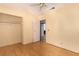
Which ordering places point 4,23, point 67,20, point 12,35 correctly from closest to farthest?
point 67,20
point 4,23
point 12,35

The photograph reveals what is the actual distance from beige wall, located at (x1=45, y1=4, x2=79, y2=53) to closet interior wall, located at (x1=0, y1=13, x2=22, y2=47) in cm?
244

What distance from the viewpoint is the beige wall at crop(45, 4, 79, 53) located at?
163 inches

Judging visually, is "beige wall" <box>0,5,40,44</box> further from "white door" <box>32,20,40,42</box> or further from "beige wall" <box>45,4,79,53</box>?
"beige wall" <box>45,4,79,53</box>

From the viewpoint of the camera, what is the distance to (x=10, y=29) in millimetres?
5867

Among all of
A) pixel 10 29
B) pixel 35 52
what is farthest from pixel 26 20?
pixel 35 52

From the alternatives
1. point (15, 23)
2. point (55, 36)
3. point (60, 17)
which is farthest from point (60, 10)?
point (15, 23)

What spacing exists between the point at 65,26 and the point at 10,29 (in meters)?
3.81

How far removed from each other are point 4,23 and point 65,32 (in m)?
4.03

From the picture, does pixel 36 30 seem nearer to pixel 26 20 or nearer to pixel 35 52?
pixel 26 20

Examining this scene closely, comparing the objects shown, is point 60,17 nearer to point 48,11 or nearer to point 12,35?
point 48,11

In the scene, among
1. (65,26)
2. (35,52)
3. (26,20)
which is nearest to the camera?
(35,52)

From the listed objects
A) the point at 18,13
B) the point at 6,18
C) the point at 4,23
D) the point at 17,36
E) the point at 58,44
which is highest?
the point at 18,13

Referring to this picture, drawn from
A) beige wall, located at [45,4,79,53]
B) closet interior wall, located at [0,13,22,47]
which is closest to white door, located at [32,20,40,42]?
closet interior wall, located at [0,13,22,47]

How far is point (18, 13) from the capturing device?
18.3 feet
